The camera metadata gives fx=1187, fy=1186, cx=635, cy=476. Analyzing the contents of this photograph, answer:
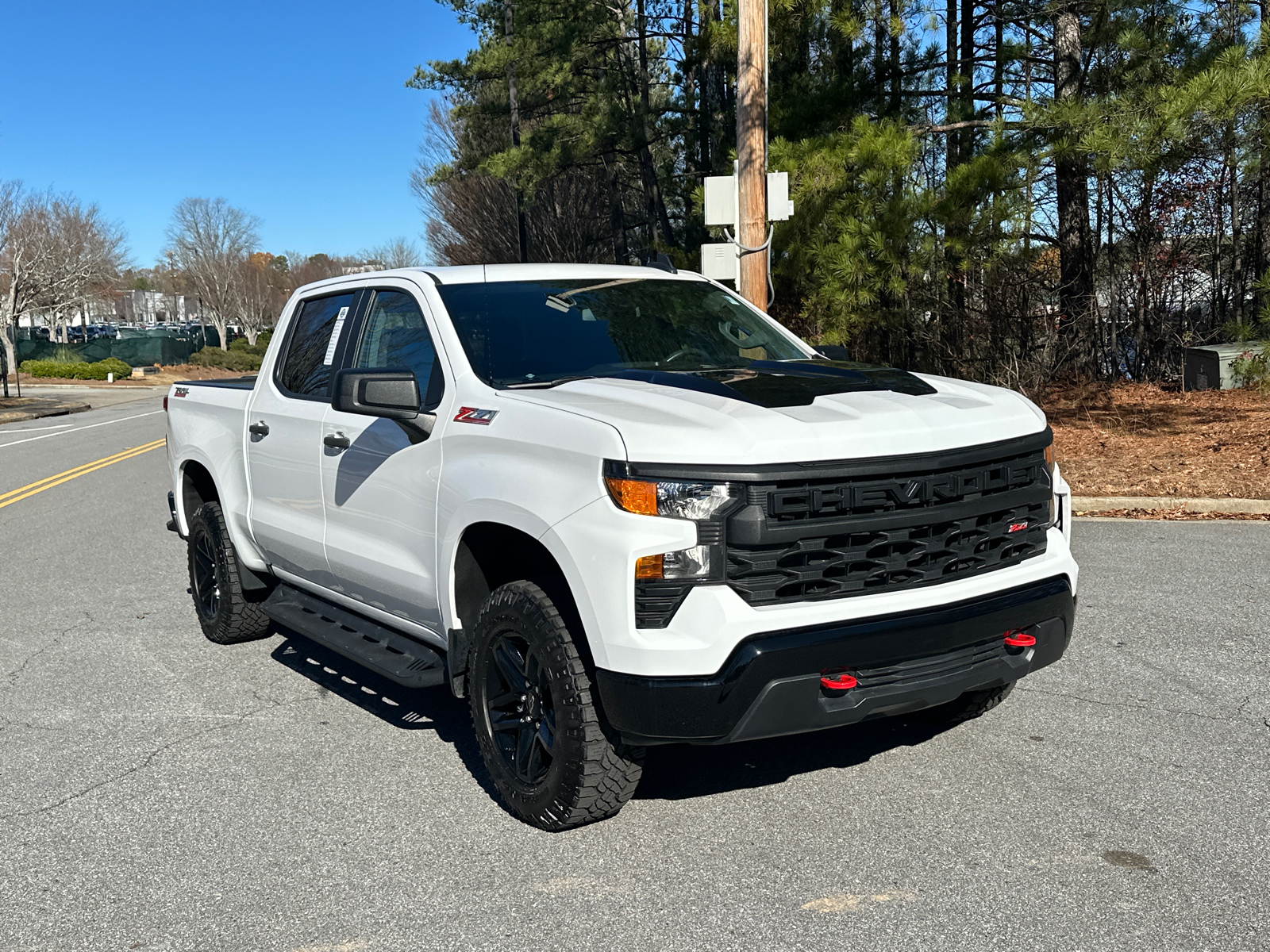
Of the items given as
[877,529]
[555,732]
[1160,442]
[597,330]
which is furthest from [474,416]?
[1160,442]

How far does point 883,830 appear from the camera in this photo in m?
3.99

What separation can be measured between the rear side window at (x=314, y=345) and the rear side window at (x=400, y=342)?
0.24m

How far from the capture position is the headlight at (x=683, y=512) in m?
3.55

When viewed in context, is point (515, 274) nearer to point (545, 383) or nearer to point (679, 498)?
point (545, 383)

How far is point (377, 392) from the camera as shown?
4.34 metres

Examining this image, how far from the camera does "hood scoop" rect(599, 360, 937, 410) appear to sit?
4016 millimetres

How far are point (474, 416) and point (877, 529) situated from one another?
1.51 metres

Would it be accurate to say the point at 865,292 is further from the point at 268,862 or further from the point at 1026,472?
the point at 268,862

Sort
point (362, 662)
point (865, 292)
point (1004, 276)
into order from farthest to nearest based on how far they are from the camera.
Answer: point (1004, 276), point (865, 292), point (362, 662)

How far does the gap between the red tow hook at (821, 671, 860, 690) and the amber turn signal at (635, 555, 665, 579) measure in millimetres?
608

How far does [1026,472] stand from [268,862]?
288 cm

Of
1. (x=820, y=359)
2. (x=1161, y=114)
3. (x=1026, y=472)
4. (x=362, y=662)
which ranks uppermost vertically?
(x=1161, y=114)

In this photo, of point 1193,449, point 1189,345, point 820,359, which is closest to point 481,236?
point 1189,345

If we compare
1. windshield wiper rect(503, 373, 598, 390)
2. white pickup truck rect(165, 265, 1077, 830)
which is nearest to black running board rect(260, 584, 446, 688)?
white pickup truck rect(165, 265, 1077, 830)
